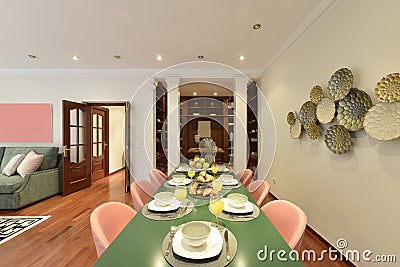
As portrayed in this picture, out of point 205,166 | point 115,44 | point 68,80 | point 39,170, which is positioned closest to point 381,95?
point 205,166

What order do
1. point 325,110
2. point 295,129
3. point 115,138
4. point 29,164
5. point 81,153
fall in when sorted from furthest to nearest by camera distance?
point 115,138, point 81,153, point 29,164, point 295,129, point 325,110

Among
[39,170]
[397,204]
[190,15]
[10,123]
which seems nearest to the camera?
[397,204]

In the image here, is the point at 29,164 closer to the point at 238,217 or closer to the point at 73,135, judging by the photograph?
the point at 73,135

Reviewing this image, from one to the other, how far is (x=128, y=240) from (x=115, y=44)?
3.13 m

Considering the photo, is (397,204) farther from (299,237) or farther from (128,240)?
(128,240)

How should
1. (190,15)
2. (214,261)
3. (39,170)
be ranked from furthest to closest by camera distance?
(39,170)
(190,15)
(214,261)

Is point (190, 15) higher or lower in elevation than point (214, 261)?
higher

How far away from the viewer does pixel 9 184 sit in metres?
3.33

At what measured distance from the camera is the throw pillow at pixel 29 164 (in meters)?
3.76

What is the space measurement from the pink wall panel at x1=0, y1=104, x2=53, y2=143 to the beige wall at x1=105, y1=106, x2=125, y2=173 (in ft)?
7.23

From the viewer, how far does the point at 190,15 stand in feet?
8.46

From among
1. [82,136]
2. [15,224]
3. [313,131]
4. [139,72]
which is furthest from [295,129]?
[82,136]

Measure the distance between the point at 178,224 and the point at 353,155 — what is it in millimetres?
1641

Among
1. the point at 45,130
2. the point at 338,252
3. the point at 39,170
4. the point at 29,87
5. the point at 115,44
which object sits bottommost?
the point at 338,252
